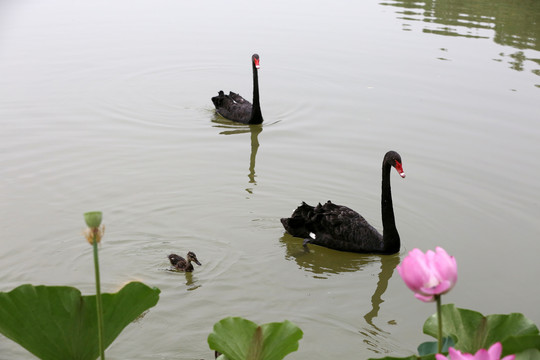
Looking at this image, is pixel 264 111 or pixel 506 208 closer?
pixel 506 208

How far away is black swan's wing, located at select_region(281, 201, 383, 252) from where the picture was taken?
199 inches

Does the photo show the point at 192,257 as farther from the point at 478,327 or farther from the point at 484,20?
the point at 484,20

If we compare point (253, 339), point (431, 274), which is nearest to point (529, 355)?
point (431, 274)

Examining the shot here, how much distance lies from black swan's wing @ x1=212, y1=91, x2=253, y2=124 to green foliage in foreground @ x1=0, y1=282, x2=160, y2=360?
5.47m

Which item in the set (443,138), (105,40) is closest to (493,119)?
(443,138)

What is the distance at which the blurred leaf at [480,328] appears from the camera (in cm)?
237

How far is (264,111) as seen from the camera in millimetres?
8086

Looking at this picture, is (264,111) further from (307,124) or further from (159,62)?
(159,62)

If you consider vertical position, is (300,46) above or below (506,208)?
above

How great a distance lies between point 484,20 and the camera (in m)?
13.2

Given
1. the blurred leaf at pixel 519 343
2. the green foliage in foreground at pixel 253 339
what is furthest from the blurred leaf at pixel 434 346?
the green foliage in foreground at pixel 253 339

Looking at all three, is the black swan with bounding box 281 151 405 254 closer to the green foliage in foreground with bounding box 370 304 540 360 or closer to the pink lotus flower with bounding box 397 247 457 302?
the green foliage in foreground with bounding box 370 304 540 360

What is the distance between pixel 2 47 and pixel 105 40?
141cm

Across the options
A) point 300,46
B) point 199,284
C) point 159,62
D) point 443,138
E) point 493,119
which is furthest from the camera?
point 300,46
